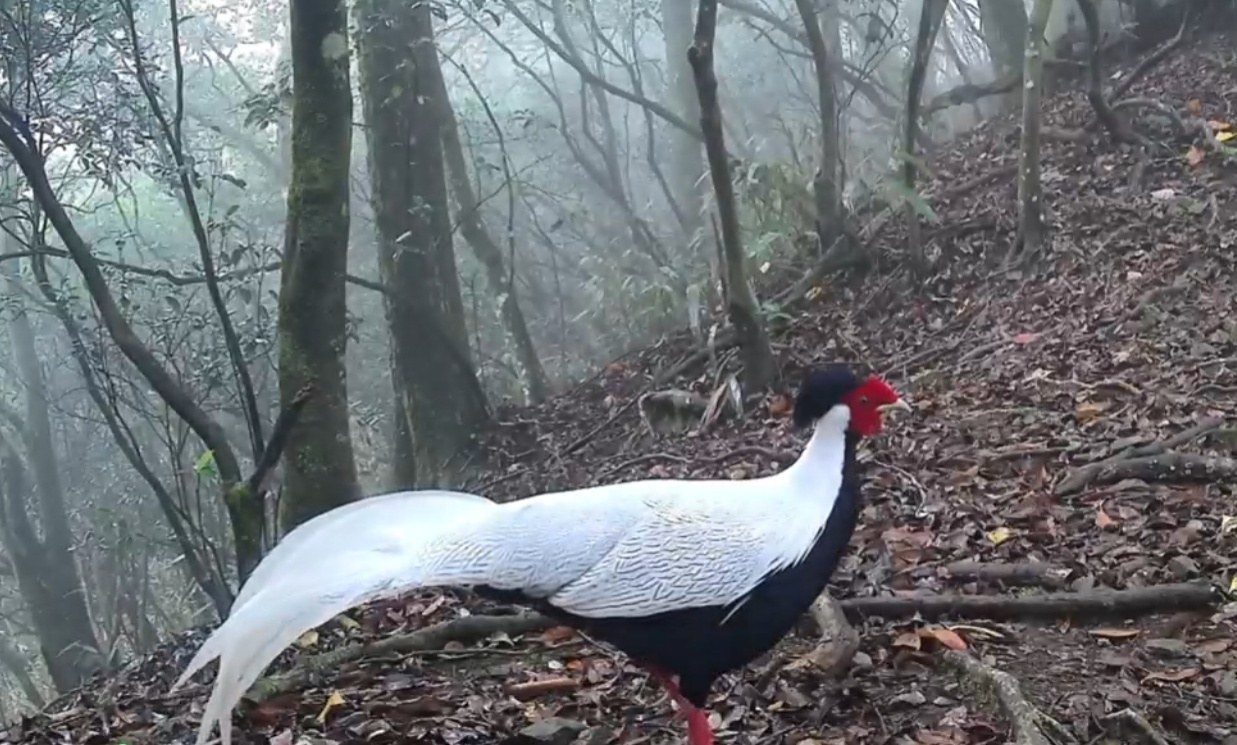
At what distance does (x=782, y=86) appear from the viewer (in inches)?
703

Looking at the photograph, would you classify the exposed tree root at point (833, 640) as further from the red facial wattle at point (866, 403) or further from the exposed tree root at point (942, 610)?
the red facial wattle at point (866, 403)

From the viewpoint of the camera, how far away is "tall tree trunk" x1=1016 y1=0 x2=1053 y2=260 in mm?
6309

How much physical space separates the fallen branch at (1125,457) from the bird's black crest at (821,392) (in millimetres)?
1951

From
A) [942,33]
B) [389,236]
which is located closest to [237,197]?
[942,33]

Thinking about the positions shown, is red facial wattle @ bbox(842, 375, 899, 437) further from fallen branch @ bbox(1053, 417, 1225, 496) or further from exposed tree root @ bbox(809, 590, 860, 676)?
fallen branch @ bbox(1053, 417, 1225, 496)

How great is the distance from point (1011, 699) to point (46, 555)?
11870mm

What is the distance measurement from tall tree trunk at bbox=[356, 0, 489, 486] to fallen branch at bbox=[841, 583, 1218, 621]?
4.07 metres

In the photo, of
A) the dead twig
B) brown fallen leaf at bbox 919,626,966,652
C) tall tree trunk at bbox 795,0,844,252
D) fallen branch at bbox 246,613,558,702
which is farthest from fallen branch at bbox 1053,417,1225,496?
tall tree trunk at bbox 795,0,844,252

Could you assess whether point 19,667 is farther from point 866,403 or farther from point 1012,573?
point 866,403

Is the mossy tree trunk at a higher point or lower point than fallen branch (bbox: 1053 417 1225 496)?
higher

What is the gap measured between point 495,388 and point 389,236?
15.4ft

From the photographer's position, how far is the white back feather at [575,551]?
2.30 meters

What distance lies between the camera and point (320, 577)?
2324 millimetres

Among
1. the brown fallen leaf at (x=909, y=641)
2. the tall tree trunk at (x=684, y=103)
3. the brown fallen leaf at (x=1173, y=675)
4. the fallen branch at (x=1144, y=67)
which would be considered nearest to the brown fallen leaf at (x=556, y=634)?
the brown fallen leaf at (x=909, y=641)
